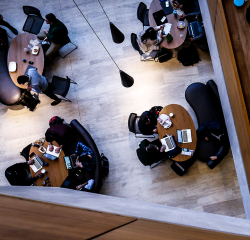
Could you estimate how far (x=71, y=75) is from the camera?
243 inches

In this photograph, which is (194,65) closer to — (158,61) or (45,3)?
(158,61)

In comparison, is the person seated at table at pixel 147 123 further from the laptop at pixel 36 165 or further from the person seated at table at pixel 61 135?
the laptop at pixel 36 165

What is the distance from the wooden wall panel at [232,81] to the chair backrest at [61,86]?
12.1 feet

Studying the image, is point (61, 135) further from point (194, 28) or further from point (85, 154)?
point (194, 28)

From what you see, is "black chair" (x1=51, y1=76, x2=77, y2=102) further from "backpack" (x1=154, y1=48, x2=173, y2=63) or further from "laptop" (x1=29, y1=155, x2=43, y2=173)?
"backpack" (x1=154, y1=48, x2=173, y2=63)

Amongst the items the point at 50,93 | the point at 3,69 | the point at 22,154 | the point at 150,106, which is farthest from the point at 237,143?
the point at 3,69

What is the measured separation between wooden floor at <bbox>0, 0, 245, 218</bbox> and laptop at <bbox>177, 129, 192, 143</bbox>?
0.91 meters

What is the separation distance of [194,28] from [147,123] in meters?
2.95

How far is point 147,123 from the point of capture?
496 cm

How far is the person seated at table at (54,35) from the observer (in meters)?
5.43

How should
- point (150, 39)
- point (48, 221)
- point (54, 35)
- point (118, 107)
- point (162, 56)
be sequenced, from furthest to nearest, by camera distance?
point (162, 56), point (118, 107), point (54, 35), point (150, 39), point (48, 221)

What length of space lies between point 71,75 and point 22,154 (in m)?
2.53

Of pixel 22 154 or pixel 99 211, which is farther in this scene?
pixel 22 154

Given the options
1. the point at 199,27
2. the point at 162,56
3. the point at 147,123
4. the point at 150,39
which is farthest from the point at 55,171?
the point at 199,27
